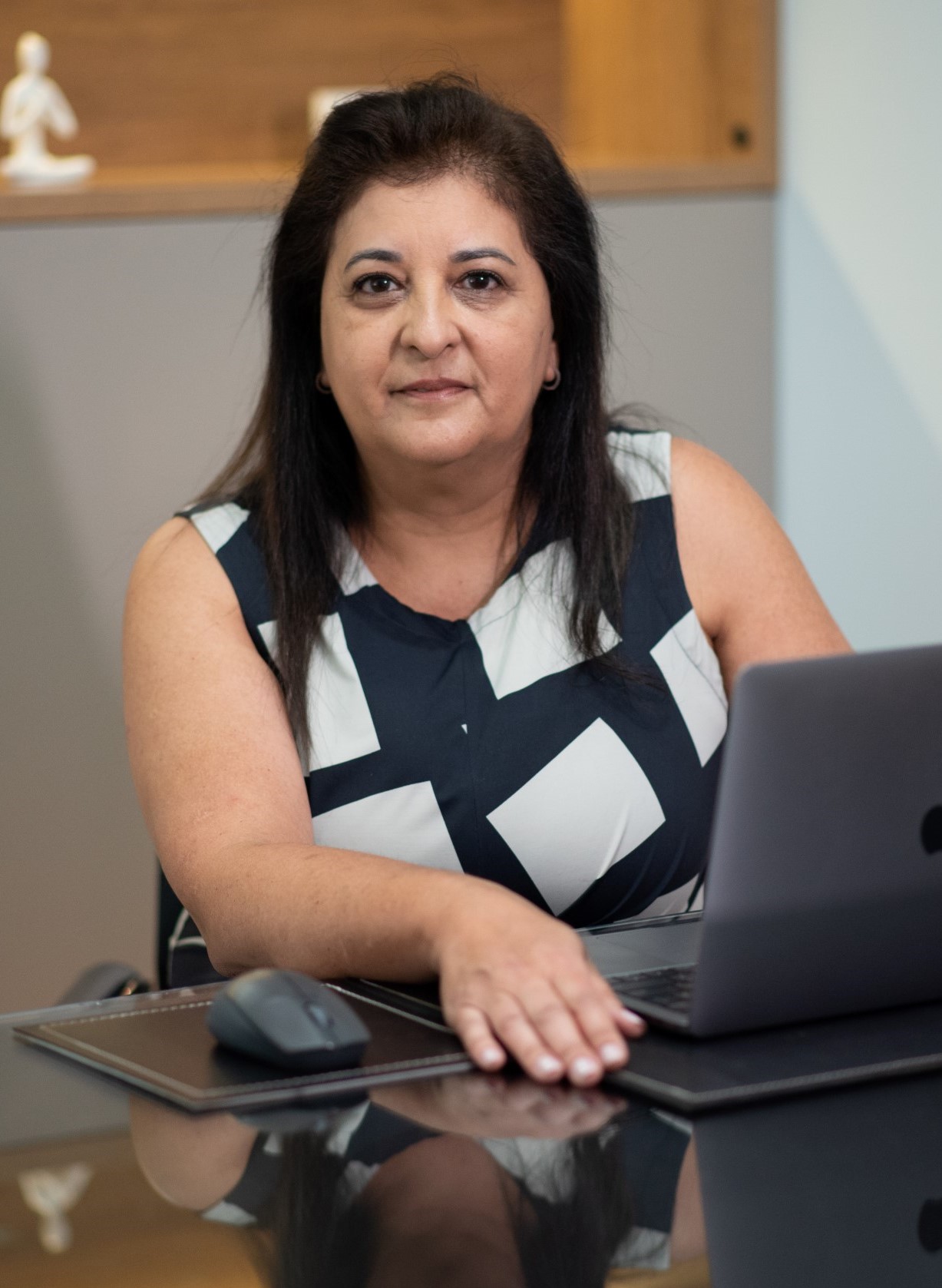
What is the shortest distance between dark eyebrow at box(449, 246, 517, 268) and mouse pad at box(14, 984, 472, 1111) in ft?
2.43

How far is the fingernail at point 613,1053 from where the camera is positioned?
2.89 feet

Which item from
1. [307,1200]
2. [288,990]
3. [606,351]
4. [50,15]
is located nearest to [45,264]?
[50,15]

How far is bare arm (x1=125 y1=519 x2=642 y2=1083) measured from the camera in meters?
0.93

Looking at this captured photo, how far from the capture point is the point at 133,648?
1532mm

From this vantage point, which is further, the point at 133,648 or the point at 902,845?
the point at 133,648

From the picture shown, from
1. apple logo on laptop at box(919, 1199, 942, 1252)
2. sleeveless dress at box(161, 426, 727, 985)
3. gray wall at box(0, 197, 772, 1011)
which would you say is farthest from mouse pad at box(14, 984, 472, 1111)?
gray wall at box(0, 197, 772, 1011)

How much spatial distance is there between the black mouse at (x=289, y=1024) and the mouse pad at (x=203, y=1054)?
1 centimetres

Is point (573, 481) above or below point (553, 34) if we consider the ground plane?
below

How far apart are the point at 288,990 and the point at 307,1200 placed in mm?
173

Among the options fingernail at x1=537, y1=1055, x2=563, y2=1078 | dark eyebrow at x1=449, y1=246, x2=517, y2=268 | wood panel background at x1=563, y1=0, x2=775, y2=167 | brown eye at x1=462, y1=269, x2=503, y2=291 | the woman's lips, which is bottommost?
fingernail at x1=537, y1=1055, x2=563, y2=1078

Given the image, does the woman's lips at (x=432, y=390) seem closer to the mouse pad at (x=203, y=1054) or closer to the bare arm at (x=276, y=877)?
the bare arm at (x=276, y=877)

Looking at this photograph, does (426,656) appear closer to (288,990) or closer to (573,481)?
(573,481)

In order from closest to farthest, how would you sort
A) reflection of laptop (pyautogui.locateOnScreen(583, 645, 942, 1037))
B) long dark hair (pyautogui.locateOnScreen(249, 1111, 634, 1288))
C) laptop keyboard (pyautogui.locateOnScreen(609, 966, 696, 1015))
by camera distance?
long dark hair (pyautogui.locateOnScreen(249, 1111, 634, 1288)) < reflection of laptop (pyautogui.locateOnScreen(583, 645, 942, 1037)) < laptop keyboard (pyautogui.locateOnScreen(609, 966, 696, 1015))

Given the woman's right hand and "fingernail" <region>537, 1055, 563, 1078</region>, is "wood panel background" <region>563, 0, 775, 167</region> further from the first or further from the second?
"fingernail" <region>537, 1055, 563, 1078</region>
